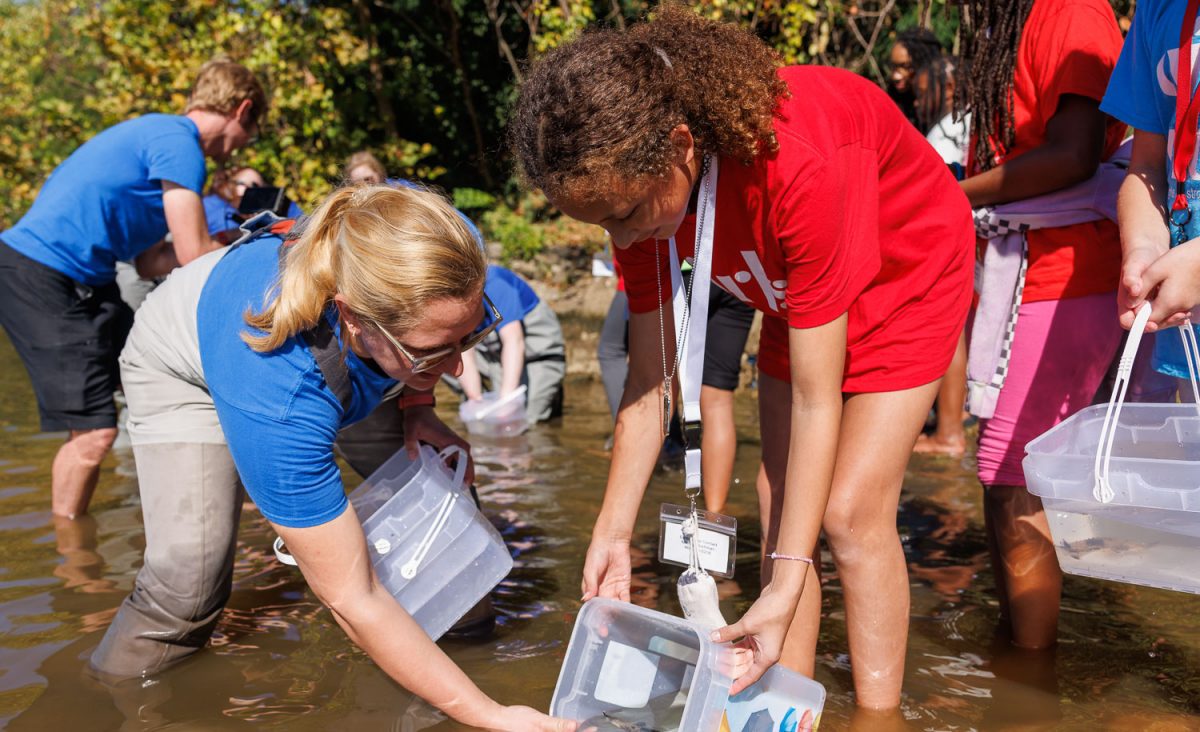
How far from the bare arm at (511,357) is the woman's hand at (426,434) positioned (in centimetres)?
311

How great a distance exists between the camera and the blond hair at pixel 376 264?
2111 mm

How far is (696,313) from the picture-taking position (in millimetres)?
2162

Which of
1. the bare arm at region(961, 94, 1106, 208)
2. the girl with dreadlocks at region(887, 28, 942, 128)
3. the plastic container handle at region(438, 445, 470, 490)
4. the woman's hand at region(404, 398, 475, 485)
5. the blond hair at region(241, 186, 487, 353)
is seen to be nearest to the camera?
the blond hair at region(241, 186, 487, 353)

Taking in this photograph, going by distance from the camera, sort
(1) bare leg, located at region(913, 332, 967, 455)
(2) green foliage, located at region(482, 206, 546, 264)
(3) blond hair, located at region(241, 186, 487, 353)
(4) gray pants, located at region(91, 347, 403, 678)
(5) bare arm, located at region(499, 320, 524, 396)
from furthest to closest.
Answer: (2) green foliage, located at region(482, 206, 546, 264) → (5) bare arm, located at region(499, 320, 524, 396) → (1) bare leg, located at region(913, 332, 967, 455) → (4) gray pants, located at region(91, 347, 403, 678) → (3) blond hair, located at region(241, 186, 487, 353)

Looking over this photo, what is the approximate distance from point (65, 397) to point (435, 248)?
2.82 metres

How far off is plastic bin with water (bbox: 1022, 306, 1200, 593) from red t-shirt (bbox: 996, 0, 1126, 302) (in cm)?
55

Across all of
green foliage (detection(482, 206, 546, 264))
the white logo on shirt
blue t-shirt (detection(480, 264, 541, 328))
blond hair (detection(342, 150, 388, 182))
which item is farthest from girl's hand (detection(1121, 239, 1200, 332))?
green foliage (detection(482, 206, 546, 264))

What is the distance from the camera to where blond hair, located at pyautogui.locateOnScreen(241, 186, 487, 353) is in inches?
83.1

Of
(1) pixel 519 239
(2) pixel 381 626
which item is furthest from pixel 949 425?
(1) pixel 519 239

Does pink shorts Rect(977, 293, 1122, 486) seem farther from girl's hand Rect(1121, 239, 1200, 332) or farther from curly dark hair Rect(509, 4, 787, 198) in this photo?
curly dark hair Rect(509, 4, 787, 198)

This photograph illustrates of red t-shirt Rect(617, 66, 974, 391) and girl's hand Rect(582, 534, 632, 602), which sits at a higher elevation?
red t-shirt Rect(617, 66, 974, 391)

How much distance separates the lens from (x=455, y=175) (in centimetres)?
1384

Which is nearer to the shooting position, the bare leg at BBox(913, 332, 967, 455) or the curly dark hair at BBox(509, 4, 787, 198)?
the curly dark hair at BBox(509, 4, 787, 198)

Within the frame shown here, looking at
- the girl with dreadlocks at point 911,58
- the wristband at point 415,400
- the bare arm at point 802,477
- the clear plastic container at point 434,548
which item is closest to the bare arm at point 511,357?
the girl with dreadlocks at point 911,58
